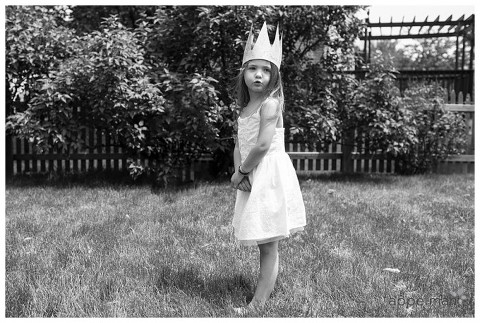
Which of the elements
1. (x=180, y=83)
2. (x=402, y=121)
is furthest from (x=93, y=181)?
(x=402, y=121)

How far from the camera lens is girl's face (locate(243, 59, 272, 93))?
2652 mm

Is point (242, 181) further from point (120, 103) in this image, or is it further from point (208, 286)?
point (120, 103)

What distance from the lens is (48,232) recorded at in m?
4.14

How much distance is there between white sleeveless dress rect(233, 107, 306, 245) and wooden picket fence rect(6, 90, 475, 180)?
4849mm

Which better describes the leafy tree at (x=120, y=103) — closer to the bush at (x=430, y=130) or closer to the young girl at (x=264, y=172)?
the young girl at (x=264, y=172)

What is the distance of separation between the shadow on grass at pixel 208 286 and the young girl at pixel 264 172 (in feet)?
0.55

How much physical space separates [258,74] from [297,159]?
628 centimetres

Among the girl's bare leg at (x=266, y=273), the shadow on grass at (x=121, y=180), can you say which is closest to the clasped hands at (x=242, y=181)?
the girl's bare leg at (x=266, y=273)

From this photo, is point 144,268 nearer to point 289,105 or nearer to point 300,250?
point 300,250

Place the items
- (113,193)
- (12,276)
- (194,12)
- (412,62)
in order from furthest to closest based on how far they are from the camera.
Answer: (412,62), (194,12), (113,193), (12,276)

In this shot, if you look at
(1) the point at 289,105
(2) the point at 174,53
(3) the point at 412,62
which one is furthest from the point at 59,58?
(3) the point at 412,62

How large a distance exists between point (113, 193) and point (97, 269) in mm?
2894

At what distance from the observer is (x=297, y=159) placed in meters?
8.84

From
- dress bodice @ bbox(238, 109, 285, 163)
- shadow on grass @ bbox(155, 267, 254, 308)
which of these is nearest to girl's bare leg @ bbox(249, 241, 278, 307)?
shadow on grass @ bbox(155, 267, 254, 308)
